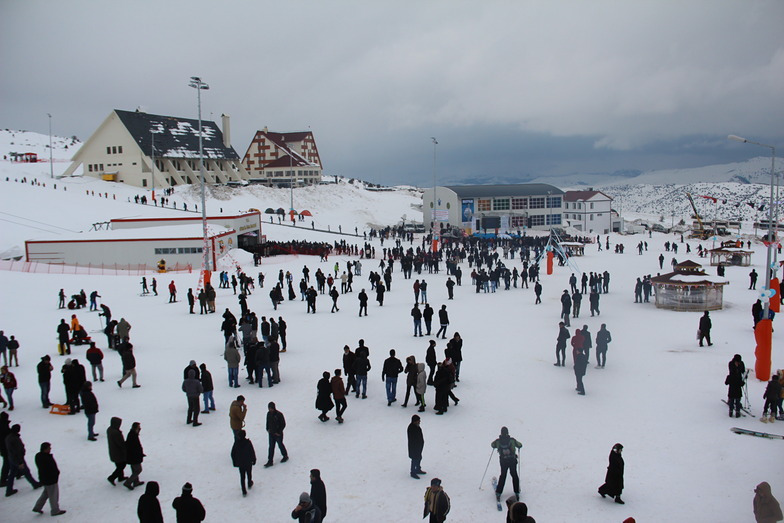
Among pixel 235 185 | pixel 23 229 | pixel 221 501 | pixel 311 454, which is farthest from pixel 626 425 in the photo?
pixel 235 185

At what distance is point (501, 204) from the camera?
216 feet

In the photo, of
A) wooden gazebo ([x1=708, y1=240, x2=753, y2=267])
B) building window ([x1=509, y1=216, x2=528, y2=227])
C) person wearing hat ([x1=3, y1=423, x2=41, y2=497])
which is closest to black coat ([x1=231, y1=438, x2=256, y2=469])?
person wearing hat ([x1=3, y1=423, x2=41, y2=497])

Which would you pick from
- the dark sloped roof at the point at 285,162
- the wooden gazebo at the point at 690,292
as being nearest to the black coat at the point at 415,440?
the wooden gazebo at the point at 690,292

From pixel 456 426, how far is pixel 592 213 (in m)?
70.3

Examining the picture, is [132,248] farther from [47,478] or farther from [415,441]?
[415,441]

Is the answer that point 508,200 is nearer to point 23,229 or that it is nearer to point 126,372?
point 23,229

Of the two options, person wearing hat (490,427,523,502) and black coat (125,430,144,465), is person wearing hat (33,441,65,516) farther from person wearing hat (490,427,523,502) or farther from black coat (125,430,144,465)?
person wearing hat (490,427,523,502)

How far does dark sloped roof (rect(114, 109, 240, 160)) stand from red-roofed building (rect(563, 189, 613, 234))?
4700 centimetres

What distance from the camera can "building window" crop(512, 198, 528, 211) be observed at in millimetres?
66188

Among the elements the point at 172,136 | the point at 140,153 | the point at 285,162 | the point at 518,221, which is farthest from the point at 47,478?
the point at 285,162

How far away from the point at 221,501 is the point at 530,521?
4.69 metres

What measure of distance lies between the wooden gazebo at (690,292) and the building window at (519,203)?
1740 inches

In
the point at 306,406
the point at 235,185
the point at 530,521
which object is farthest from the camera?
the point at 235,185

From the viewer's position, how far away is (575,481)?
28.6ft
